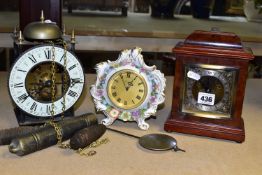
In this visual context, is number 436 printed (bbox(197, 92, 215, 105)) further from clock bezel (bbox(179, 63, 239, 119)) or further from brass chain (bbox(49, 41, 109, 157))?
brass chain (bbox(49, 41, 109, 157))

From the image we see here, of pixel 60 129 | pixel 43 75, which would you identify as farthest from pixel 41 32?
pixel 60 129

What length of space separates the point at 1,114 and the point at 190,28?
153cm

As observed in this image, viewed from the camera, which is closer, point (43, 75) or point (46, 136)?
point (46, 136)

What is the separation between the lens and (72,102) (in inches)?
42.3

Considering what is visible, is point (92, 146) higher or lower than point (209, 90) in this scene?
lower

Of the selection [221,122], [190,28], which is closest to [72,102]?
[221,122]

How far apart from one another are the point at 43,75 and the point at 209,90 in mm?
433

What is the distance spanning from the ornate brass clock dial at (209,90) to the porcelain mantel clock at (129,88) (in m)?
0.07

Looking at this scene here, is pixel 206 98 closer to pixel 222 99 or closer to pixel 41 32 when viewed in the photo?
pixel 222 99

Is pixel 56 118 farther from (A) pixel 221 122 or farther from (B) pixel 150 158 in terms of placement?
(A) pixel 221 122

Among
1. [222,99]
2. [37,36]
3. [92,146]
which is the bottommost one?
[92,146]

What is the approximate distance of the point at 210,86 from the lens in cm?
104

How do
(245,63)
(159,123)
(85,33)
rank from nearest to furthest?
(245,63)
(159,123)
(85,33)

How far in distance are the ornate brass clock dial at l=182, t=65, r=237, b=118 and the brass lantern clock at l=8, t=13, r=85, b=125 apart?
29 centimetres
